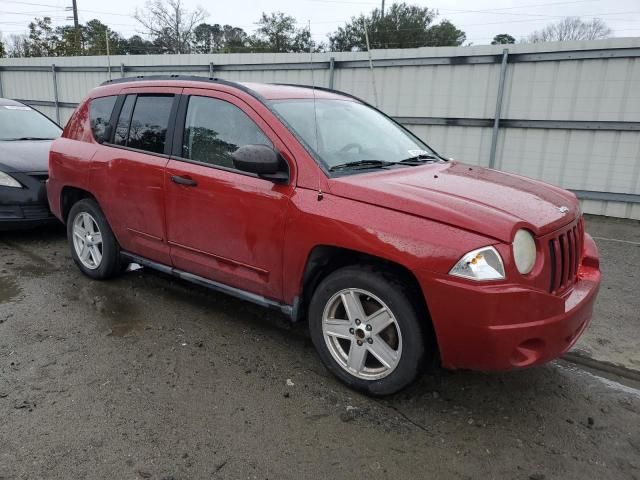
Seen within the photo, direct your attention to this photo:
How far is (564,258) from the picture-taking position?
2.73m

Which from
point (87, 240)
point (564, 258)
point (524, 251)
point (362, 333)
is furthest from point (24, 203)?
point (564, 258)

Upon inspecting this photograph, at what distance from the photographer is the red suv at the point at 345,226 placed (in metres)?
2.49

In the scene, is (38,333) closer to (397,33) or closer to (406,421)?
(406,421)

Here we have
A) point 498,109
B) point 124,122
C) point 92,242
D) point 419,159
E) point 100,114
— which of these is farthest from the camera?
point 498,109

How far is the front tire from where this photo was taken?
2697 mm

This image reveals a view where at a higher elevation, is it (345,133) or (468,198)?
(345,133)

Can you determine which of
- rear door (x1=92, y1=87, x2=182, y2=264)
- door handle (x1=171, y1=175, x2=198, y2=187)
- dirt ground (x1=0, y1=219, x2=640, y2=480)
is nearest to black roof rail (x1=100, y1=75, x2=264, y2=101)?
rear door (x1=92, y1=87, x2=182, y2=264)

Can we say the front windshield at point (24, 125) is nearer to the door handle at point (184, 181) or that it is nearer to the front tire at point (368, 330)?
the door handle at point (184, 181)

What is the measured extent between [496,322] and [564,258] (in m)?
0.66

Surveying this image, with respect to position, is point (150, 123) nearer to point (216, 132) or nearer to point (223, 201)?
point (216, 132)

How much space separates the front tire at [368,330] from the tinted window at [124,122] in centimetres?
240

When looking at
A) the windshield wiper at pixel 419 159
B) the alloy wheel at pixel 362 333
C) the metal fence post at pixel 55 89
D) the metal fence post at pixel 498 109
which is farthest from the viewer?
the metal fence post at pixel 55 89

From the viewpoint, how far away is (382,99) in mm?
9727

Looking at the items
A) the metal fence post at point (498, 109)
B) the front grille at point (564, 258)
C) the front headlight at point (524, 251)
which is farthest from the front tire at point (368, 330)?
Answer: the metal fence post at point (498, 109)
